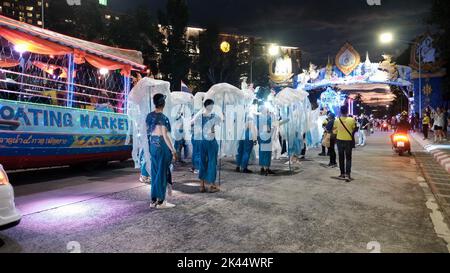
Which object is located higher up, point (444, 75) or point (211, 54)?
point (211, 54)

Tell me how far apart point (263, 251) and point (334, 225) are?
5.15 ft

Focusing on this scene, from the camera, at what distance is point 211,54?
142ft

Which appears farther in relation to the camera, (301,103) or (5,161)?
(301,103)

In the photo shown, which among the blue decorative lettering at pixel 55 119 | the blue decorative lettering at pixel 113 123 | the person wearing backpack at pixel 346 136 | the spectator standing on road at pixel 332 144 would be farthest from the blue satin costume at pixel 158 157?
the spectator standing on road at pixel 332 144

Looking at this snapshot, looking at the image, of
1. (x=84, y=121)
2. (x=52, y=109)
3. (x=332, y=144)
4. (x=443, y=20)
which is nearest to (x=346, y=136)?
(x=332, y=144)

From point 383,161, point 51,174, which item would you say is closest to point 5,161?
point 51,174

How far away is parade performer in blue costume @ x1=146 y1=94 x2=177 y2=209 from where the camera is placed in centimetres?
625

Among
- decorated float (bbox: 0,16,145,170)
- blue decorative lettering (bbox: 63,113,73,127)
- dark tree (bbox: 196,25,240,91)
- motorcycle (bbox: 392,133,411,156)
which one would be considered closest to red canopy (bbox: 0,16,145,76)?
decorated float (bbox: 0,16,145,170)

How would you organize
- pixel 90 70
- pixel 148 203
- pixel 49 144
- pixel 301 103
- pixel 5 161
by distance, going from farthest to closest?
pixel 90 70, pixel 301 103, pixel 49 144, pixel 5 161, pixel 148 203

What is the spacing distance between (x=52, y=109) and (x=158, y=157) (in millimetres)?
4401

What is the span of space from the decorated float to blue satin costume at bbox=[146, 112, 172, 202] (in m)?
2.29

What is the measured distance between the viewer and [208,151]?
7.62 meters
